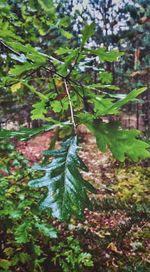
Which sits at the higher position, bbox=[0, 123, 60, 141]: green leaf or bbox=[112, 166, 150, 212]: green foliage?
bbox=[0, 123, 60, 141]: green leaf

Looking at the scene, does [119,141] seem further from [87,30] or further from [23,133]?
[87,30]

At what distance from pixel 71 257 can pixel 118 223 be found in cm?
231

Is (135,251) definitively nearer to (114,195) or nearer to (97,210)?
(97,210)

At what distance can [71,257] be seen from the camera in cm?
538

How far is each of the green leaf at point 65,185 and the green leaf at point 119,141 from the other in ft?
0.35

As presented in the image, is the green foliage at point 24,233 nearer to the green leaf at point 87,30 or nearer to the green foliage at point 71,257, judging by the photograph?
the green foliage at point 71,257

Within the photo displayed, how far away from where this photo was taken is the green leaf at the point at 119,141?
97cm

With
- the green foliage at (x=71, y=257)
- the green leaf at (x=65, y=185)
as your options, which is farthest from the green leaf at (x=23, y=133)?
the green foliage at (x=71, y=257)

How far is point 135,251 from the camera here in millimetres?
6484

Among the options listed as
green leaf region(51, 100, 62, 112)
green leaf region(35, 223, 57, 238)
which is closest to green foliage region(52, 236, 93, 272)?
green leaf region(35, 223, 57, 238)

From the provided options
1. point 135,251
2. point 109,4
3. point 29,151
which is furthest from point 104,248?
point 109,4

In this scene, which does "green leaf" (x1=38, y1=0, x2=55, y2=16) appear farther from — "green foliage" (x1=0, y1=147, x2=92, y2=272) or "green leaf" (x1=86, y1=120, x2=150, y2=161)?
"green foliage" (x1=0, y1=147, x2=92, y2=272)

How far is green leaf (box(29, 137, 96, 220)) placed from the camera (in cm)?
85

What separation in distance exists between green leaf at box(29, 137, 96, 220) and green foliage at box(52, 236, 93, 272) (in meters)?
4.53
